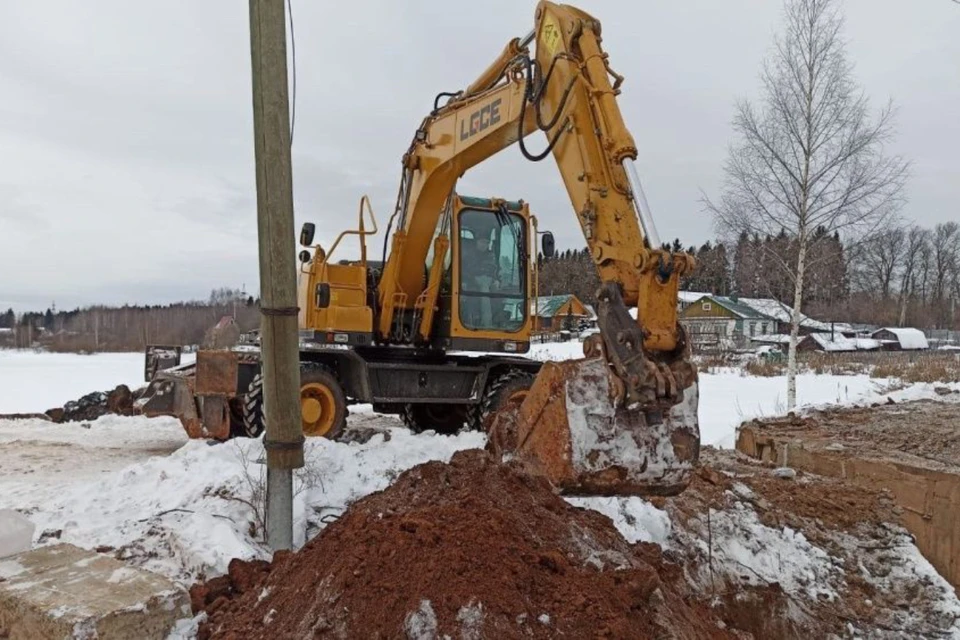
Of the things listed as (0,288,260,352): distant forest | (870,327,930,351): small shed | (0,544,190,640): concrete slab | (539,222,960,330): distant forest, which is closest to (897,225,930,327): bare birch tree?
(539,222,960,330): distant forest

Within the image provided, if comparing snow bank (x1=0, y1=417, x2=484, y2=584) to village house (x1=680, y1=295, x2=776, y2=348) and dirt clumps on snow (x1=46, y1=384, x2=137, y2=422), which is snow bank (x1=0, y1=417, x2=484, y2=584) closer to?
dirt clumps on snow (x1=46, y1=384, x2=137, y2=422)

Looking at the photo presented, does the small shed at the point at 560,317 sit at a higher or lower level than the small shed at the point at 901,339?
higher

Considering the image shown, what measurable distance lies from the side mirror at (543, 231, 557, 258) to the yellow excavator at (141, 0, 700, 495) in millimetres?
36

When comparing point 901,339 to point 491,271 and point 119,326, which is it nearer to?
point 491,271

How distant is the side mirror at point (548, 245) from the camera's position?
8195 mm

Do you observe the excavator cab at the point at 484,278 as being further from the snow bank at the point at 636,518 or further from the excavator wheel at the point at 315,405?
the snow bank at the point at 636,518

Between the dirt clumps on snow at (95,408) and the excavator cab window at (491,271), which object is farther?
the dirt clumps on snow at (95,408)

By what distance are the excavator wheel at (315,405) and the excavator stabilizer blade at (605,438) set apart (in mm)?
4428

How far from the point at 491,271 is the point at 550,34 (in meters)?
3.59

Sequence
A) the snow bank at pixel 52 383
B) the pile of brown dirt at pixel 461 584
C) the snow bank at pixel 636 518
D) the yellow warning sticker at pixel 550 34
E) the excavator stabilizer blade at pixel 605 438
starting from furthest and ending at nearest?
the snow bank at pixel 52 383
the yellow warning sticker at pixel 550 34
the snow bank at pixel 636 518
the excavator stabilizer blade at pixel 605 438
the pile of brown dirt at pixel 461 584

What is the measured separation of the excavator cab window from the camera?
8.26 metres

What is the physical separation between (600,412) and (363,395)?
16.0 ft

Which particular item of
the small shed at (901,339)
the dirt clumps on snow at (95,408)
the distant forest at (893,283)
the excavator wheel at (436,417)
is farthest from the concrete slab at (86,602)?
the small shed at (901,339)

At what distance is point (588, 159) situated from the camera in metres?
4.66
